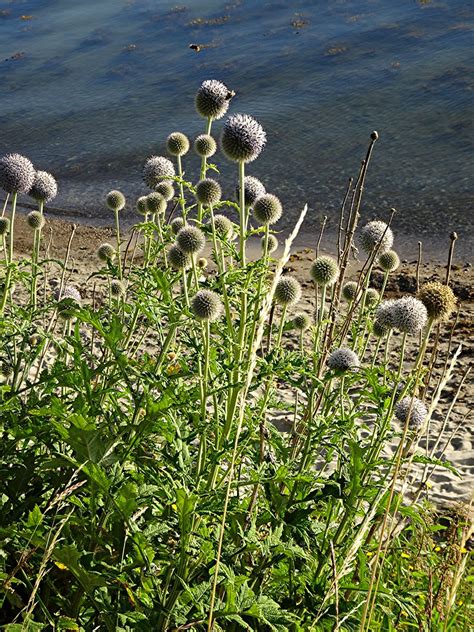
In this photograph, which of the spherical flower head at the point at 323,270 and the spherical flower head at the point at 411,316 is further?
the spherical flower head at the point at 323,270

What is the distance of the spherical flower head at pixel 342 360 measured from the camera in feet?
10.3

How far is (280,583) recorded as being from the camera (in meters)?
2.95

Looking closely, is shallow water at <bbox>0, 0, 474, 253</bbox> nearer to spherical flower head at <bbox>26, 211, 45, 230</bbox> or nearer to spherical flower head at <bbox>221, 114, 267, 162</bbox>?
spherical flower head at <bbox>26, 211, 45, 230</bbox>

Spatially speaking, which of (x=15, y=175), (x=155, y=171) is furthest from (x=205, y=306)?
(x=155, y=171)

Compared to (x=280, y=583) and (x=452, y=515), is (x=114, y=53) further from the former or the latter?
(x=280, y=583)

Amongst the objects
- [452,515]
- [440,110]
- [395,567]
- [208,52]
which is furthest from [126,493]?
[208,52]

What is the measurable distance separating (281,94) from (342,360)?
15.6m

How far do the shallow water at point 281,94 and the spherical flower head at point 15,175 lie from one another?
864 centimetres

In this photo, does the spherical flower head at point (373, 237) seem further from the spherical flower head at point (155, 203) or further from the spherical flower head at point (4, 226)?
the spherical flower head at point (4, 226)

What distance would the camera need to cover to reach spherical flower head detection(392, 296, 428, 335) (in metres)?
3.18

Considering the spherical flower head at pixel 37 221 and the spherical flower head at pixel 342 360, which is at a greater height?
the spherical flower head at pixel 37 221

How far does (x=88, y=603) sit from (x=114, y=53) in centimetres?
2237

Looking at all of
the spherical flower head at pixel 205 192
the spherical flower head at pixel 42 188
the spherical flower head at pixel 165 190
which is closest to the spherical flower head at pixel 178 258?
the spherical flower head at pixel 205 192

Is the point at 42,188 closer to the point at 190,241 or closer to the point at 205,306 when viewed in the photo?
the point at 190,241
